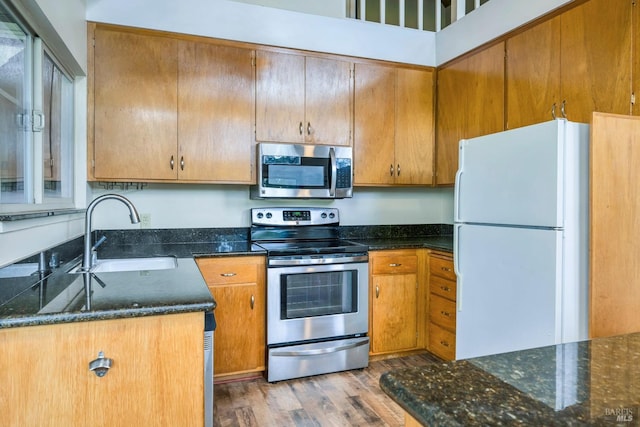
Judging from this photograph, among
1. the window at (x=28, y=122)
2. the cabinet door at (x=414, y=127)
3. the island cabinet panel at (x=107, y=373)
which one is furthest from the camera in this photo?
the cabinet door at (x=414, y=127)

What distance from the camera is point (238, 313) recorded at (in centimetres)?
264

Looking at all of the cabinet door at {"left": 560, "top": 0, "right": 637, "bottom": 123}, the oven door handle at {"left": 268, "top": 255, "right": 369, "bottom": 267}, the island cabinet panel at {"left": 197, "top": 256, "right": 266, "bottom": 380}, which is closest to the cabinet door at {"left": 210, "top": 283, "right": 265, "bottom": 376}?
the island cabinet panel at {"left": 197, "top": 256, "right": 266, "bottom": 380}

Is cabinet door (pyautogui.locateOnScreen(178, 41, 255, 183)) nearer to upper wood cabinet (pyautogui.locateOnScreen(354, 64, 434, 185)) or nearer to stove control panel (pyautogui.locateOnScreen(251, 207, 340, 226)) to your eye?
stove control panel (pyautogui.locateOnScreen(251, 207, 340, 226))

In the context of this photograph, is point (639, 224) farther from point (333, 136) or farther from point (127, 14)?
point (127, 14)

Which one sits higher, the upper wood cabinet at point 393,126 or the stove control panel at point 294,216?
the upper wood cabinet at point 393,126

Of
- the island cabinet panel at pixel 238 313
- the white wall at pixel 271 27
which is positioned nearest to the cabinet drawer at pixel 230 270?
the island cabinet panel at pixel 238 313

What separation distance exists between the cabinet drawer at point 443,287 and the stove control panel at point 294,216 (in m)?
0.90

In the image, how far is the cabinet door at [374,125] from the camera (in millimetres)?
3203

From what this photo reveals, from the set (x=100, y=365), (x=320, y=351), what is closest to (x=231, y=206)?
(x=320, y=351)

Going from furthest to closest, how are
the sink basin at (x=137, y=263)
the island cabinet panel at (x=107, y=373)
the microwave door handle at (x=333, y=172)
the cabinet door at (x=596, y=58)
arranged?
the microwave door handle at (x=333, y=172) → the sink basin at (x=137, y=263) → the cabinet door at (x=596, y=58) → the island cabinet panel at (x=107, y=373)

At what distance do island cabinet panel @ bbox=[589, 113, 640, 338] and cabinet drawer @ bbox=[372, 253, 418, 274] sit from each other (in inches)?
54.1

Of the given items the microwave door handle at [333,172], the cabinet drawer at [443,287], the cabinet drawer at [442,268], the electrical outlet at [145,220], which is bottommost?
the cabinet drawer at [443,287]

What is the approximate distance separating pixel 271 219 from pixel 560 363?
8.19ft

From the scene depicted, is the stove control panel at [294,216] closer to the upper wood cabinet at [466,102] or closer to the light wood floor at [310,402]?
the upper wood cabinet at [466,102]
